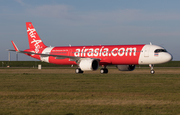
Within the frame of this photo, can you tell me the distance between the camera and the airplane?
37781 mm

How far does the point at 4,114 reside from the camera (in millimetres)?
9820

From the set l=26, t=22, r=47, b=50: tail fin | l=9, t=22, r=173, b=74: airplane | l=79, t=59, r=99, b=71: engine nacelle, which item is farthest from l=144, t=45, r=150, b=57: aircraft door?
l=26, t=22, r=47, b=50: tail fin

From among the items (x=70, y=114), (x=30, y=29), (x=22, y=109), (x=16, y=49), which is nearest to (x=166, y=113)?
(x=70, y=114)

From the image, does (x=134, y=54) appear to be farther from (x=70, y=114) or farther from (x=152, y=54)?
(x=70, y=114)

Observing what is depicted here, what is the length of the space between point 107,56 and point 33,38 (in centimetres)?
1640

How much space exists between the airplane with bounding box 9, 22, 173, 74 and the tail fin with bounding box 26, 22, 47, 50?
2262 millimetres

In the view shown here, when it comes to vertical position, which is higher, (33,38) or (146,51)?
(33,38)

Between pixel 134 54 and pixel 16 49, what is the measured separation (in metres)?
19.2

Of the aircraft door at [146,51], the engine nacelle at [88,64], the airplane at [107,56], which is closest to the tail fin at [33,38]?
the airplane at [107,56]

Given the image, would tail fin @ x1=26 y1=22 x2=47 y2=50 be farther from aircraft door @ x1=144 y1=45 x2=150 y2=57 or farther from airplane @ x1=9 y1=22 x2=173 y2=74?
aircraft door @ x1=144 y1=45 x2=150 y2=57

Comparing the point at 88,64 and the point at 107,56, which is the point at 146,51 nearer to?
the point at 107,56

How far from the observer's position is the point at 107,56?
40.8 metres

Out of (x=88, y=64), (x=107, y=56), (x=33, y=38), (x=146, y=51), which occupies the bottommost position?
(x=88, y=64)

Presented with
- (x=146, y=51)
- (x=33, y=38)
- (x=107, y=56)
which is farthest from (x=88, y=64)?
(x=33, y=38)
